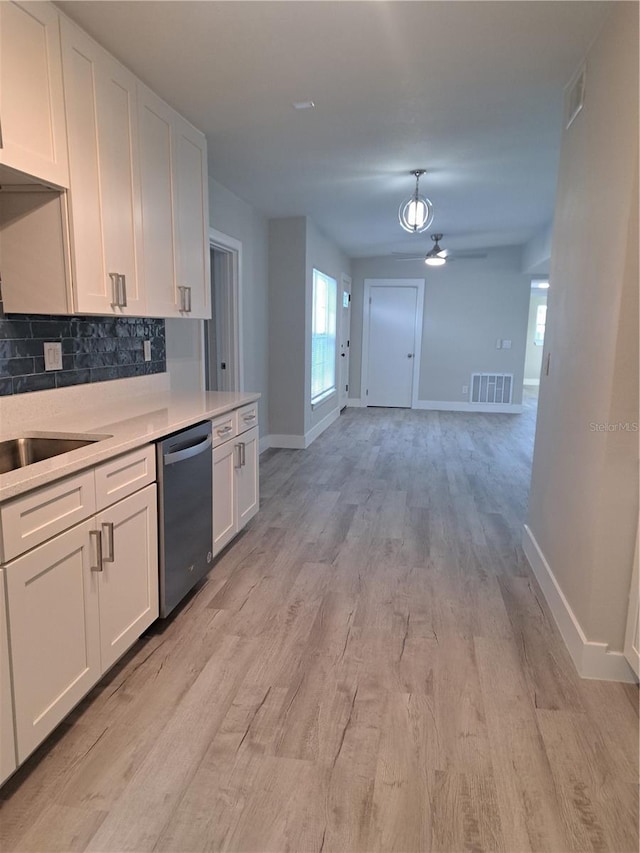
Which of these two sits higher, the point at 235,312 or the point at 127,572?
the point at 235,312

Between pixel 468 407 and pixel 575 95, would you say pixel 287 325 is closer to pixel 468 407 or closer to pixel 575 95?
pixel 575 95

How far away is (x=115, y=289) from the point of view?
231cm

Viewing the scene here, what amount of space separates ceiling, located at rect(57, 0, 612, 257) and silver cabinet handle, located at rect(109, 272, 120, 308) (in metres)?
0.95

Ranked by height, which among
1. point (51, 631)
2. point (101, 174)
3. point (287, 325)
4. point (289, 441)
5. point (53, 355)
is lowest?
point (289, 441)

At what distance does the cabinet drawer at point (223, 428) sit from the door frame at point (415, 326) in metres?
5.97

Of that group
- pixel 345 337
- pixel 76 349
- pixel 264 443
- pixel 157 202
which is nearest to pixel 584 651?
pixel 76 349

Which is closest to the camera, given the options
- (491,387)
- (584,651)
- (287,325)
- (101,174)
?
(584,651)

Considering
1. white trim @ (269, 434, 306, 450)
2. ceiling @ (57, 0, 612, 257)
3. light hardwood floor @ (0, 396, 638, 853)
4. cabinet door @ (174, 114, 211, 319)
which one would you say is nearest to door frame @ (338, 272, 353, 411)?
white trim @ (269, 434, 306, 450)

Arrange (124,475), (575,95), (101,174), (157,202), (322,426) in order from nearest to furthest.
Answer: (124,475), (101,174), (575,95), (157,202), (322,426)

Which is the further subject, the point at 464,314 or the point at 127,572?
the point at 464,314

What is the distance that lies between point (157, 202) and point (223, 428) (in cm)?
122

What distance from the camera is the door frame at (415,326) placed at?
834cm

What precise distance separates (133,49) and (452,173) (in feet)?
8.35

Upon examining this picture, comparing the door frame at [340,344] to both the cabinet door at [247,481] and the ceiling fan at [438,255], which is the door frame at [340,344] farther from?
the cabinet door at [247,481]
